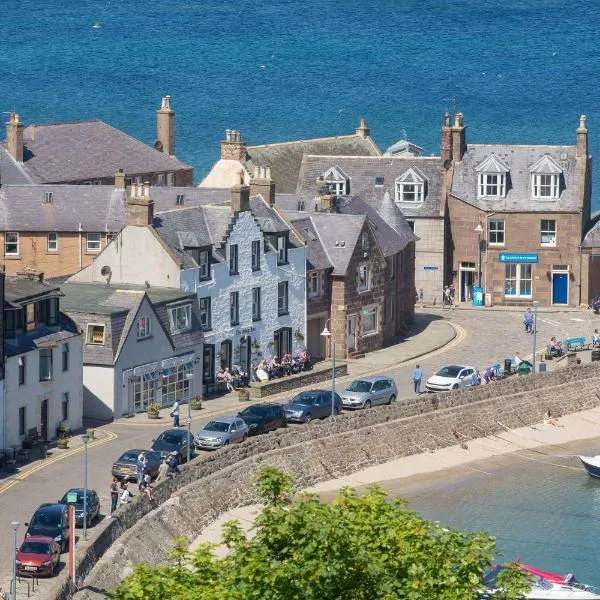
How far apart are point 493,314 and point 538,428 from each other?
20.0m

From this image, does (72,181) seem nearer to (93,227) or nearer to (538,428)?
(93,227)

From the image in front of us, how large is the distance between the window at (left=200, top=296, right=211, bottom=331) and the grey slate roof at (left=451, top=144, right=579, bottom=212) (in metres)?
28.6

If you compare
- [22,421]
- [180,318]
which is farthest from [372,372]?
[22,421]

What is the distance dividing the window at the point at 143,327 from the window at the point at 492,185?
116 ft

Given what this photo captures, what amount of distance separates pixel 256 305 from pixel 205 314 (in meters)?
4.48

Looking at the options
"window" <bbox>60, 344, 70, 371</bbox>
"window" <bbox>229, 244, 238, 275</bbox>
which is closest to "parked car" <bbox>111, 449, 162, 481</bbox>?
"window" <bbox>60, 344, 70, 371</bbox>

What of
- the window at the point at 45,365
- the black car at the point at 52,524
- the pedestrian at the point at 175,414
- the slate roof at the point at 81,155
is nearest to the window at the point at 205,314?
the pedestrian at the point at 175,414

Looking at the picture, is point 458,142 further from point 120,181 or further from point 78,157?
point 120,181

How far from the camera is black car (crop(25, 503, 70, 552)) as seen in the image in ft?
239

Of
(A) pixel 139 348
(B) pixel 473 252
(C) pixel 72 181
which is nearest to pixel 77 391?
(A) pixel 139 348

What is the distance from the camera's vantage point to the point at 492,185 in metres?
127

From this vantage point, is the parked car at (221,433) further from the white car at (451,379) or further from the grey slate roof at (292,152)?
the grey slate roof at (292,152)

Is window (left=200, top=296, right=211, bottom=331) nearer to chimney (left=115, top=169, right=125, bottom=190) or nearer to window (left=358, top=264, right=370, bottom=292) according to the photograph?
window (left=358, top=264, right=370, bottom=292)

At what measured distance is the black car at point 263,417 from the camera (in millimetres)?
91125
